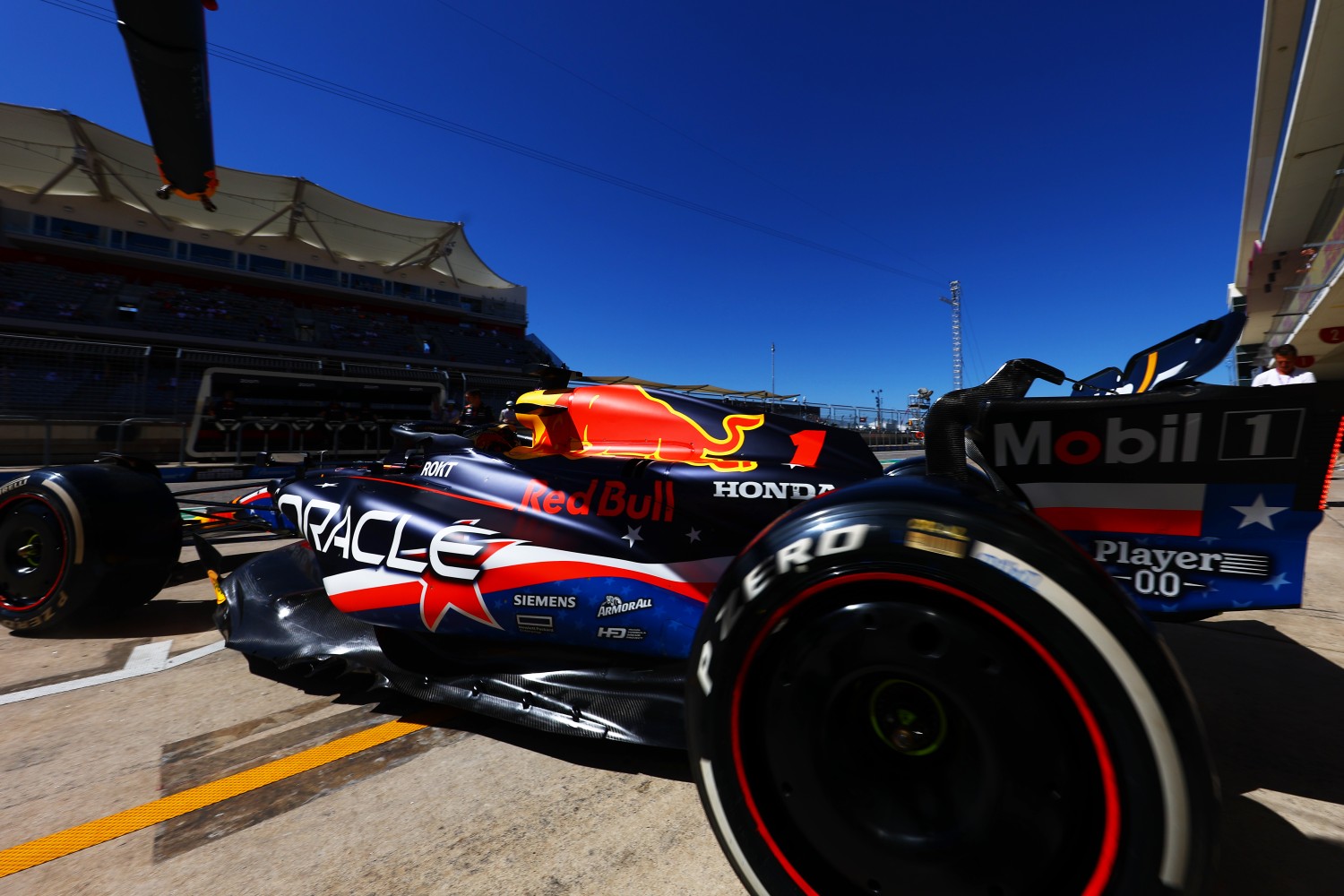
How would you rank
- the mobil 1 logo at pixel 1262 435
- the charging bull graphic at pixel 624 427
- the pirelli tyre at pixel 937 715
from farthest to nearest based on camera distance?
the charging bull graphic at pixel 624 427
the mobil 1 logo at pixel 1262 435
the pirelli tyre at pixel 937 715

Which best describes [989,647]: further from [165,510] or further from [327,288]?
[327,288]

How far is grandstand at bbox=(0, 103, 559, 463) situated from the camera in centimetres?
1166

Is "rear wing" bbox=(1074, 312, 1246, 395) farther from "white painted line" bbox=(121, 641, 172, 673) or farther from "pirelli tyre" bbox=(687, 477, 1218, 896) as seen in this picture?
"white painted line" bbox=(121, 641, 172, 673)

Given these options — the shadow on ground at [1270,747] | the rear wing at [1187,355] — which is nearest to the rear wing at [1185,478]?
the rear wing at [1187,355]

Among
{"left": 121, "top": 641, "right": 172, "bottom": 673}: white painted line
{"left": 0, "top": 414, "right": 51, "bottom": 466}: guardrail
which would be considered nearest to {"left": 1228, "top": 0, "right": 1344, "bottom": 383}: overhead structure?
{"left": 121, "top": 641, "right": 172, "bottom": 673}: white painted line

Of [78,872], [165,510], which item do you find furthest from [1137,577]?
[165,510]

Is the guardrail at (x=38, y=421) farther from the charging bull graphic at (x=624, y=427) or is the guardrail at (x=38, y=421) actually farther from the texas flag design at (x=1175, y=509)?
the texas flag design at (x=1175, y=509)

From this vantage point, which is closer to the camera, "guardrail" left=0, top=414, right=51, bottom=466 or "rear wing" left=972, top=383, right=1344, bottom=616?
"rear wing" left=972, top=383, right=1344, bottom=616

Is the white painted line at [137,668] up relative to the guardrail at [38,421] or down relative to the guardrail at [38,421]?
down

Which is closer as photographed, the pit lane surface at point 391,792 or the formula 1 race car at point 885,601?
the formula 1 race car at point 885,601

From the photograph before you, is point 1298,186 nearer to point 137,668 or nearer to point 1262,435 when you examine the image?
point 1262,435

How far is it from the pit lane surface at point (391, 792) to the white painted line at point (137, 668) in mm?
18

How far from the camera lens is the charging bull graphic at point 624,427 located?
6.02 ft

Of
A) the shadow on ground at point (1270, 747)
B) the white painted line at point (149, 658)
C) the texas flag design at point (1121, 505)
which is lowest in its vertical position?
the white painted line at point (149, 658)
